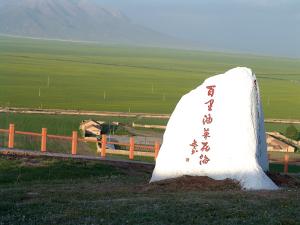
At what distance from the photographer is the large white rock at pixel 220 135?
16.9m

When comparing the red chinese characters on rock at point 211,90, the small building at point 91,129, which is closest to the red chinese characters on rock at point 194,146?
the red chinese characters on rock at point 211,90

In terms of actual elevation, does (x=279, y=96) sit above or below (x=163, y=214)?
above

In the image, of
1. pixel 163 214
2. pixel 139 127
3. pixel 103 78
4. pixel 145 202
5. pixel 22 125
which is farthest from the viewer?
pixel 103 78

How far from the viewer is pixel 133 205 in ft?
40.5

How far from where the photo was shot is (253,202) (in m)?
12.8

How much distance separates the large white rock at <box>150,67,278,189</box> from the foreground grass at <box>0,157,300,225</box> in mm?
1279

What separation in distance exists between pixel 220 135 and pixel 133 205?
539cm

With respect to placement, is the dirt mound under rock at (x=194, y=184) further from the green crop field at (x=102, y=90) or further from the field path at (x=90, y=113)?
the green crop field at (x=102, y=90)

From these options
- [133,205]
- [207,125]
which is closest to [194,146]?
[207,125]

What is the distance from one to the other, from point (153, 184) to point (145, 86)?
73.6m

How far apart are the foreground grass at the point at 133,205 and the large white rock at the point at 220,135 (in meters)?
1.28

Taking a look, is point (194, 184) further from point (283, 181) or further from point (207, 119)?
point (283, 181)

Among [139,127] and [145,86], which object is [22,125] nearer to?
[139,127]

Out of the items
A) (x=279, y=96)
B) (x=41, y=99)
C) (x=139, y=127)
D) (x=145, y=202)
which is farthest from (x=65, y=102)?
(x=145, y=202)
